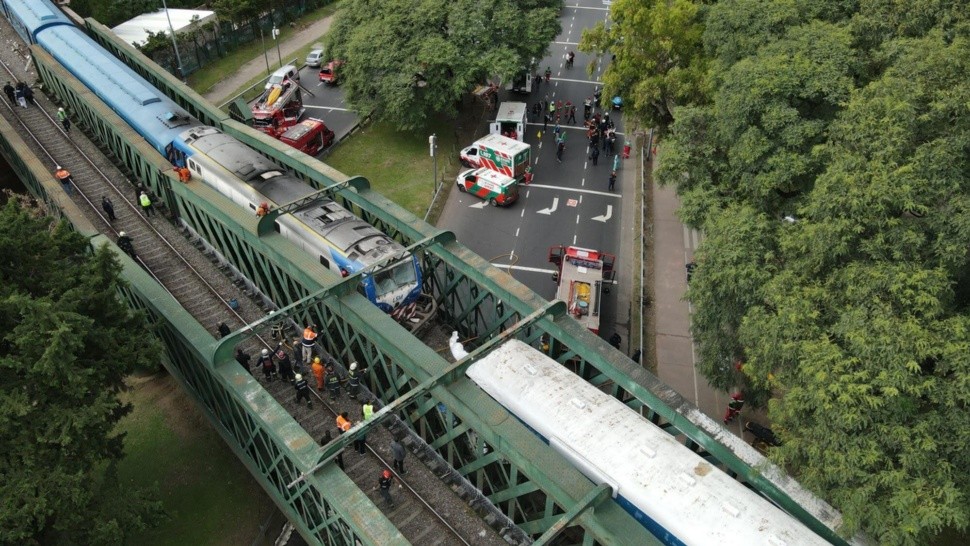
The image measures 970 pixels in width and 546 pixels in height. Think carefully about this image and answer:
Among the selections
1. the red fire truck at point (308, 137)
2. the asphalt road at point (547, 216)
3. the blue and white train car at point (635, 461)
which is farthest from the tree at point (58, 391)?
the red fire truck at point (308, 137)

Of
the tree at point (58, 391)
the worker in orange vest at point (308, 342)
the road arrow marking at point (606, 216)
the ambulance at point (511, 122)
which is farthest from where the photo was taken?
the ambulance at point (511, 122)

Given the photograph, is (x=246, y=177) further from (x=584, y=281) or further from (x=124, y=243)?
(x=584, y=281)

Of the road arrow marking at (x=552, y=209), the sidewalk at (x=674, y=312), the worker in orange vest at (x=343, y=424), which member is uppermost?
the worker in orange vest at (x=343, y=424)

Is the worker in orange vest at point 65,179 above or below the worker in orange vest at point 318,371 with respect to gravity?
above

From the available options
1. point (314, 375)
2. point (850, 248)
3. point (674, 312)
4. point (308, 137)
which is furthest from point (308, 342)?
point (308, 137)

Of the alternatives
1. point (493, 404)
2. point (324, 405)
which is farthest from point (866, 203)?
point (324, 405)

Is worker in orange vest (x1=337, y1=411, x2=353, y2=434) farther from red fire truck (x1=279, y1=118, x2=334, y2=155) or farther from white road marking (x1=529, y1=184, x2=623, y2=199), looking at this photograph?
red fire truck (x1=279, y1=118, x2=334, y2=155)

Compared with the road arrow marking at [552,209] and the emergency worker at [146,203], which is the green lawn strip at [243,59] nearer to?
the emergency worker at [146,203]
